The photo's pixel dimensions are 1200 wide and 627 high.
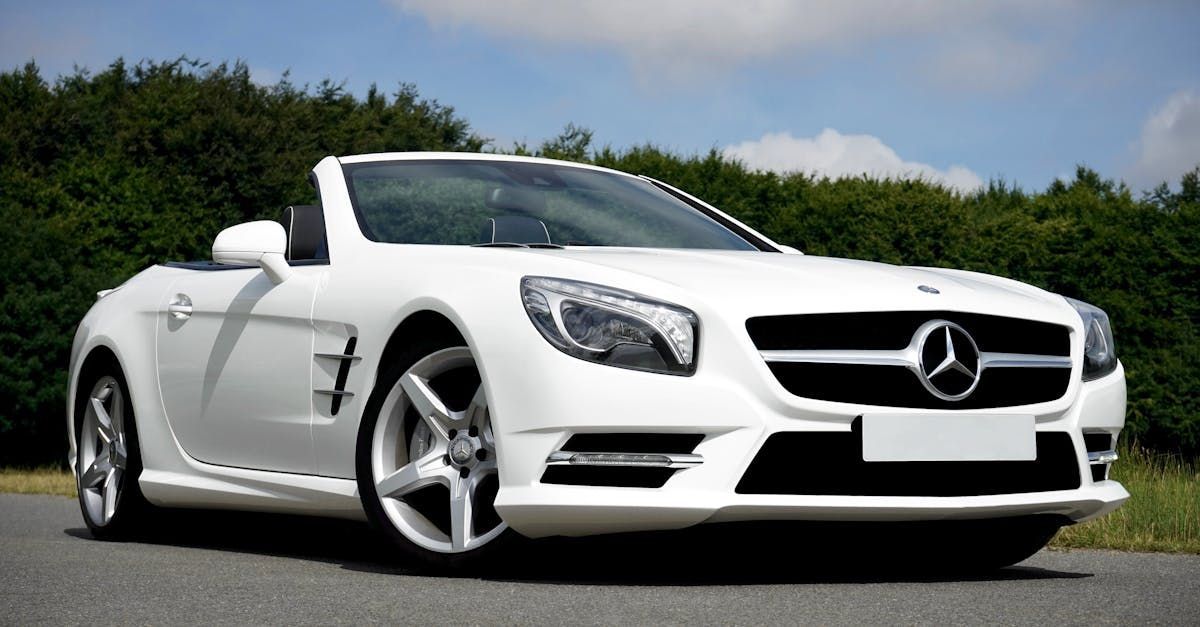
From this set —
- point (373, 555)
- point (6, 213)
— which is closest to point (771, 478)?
point (373, 555)

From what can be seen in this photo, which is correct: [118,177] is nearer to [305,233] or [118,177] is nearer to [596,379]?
[305,233]

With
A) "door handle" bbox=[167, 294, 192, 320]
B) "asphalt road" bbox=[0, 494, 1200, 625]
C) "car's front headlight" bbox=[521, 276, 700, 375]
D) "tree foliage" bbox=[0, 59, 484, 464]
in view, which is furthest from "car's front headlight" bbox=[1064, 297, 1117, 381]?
"tree foliage" bbox=[0, 59, 484, 464]

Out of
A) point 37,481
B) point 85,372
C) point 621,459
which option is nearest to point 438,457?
point 621,459

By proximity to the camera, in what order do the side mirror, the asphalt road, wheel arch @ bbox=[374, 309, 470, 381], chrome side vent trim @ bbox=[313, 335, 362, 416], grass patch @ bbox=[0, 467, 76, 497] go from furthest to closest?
grass patch @ bbox=[0, 467, 76, 497]
the side mirror
chrome side vent trim @ bbox=[313, 335, 362, 416]
wheel arch @ bbox=[374, 309, 470, 381]
the asphalt road

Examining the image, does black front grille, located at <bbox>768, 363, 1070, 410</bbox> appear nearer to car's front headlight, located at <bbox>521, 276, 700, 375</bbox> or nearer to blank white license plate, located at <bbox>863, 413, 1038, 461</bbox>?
blank white license plate, located at <bbox>863, 413, 1038, 461</bbox>

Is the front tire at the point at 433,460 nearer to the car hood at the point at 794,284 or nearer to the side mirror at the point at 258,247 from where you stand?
the car hood at the point at 794,284

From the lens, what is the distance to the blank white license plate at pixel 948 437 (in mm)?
4480

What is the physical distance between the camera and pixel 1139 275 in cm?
1424

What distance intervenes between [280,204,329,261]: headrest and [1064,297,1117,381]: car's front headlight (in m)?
2.70

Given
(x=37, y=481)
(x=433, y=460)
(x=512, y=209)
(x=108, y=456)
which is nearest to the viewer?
(x=433, y=460)

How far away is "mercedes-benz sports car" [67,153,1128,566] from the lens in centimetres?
441

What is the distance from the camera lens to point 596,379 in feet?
14.3

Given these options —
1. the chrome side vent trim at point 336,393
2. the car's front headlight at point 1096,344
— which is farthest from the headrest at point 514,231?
the car's front headlight at point 1096,344

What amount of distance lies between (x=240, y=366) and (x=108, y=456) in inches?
57.0
